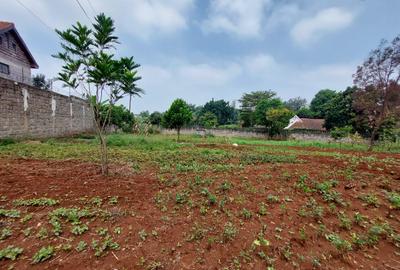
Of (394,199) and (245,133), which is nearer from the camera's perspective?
(394,199)

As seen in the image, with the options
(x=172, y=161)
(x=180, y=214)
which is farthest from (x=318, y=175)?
(x=172, y=161)

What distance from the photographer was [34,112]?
9.62m

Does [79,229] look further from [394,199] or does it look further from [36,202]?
[394,199]

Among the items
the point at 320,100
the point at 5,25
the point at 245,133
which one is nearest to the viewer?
the point at 5,25

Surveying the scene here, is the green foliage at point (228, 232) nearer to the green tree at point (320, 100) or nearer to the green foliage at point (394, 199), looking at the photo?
the green foliage at point (394, 199)

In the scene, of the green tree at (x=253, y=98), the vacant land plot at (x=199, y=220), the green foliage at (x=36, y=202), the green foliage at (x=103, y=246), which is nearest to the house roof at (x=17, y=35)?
the vacant land plot at (x=199, y=220)

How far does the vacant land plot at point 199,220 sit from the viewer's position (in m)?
1.92

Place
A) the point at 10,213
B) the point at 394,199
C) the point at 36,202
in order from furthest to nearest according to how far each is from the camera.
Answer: the point at 394,199 < the point at 36,202 < the point at 10,213

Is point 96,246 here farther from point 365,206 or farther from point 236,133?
point 236,133

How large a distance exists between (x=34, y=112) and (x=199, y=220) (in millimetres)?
11120

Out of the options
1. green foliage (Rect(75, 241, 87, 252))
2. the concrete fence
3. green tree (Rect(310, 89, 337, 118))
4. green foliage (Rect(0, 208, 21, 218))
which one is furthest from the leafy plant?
green tree (Rect(310, 89, 337, 118))

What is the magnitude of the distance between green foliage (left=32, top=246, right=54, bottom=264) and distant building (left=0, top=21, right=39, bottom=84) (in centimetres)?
1718

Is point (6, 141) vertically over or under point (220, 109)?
under

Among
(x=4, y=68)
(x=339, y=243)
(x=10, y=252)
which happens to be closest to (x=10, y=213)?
(x=10, y=252)
